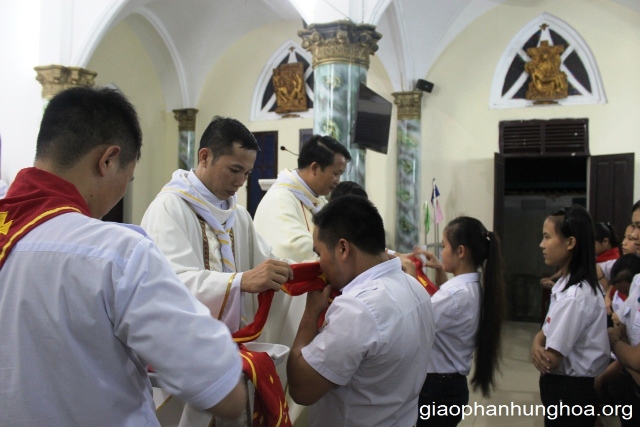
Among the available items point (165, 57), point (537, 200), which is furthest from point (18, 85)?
point (537, 200)

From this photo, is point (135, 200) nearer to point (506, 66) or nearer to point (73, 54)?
point (73, 54)

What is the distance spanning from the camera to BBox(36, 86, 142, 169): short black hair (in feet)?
3.95

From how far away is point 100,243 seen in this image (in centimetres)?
109

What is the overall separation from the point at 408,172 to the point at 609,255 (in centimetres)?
504

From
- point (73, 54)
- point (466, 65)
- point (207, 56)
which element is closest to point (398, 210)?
point (466, 65)

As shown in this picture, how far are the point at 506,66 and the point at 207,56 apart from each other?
5.75 meters

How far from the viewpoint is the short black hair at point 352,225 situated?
1.89m

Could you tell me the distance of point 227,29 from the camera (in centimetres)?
1101

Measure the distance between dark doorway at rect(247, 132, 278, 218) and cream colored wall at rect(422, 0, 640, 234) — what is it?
2.81 meters

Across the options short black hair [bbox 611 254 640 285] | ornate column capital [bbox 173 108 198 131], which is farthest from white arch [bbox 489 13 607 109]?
short black hair [bbox 611 254 640 285]

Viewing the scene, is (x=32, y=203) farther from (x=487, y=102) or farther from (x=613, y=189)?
(x=487, y=102)

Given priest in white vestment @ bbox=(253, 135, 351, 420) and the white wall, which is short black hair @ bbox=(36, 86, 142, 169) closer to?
priest in white vestment @ bbox=(253, 135, 351, 420)

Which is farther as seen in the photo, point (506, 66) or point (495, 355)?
point (506, 66)

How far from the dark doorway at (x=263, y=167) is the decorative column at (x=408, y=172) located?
7.91 feet
